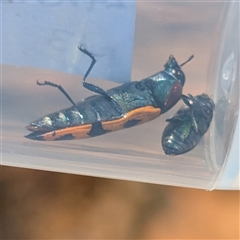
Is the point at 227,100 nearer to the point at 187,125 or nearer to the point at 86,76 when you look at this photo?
the point at 187,125

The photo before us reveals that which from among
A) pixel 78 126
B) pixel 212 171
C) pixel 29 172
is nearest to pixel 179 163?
pixel 212 171

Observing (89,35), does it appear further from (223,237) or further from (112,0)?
(223,237)

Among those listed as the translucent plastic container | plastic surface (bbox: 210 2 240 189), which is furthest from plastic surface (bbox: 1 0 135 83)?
plastic surface (bbox: 210 2 240 189)

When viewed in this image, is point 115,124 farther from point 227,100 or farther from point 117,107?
point 227,100

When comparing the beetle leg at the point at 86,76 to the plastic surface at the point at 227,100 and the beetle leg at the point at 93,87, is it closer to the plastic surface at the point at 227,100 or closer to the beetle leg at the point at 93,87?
the beetle leg at the point at 93,87

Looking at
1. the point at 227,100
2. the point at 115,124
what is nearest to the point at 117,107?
the point at 115,124

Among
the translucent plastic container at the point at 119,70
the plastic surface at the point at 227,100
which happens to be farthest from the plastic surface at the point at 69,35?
the plastic surface at the point at 227,100

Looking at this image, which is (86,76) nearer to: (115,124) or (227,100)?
(115,124)
